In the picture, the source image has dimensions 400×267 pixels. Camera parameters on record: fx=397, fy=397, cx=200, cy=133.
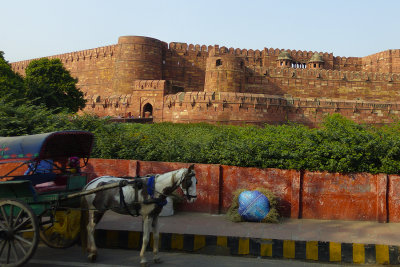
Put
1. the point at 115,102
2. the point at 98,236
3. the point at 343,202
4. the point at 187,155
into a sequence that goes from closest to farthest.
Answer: the point at 98,236
the point at 343,202
the point at 187,155
the point at 115,102

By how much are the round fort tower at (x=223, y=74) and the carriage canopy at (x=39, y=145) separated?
23619mm

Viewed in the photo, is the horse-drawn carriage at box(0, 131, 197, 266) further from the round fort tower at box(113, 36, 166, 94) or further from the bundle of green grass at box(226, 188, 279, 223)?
the round fort tower at box(113, 36, 166, 94)

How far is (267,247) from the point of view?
618cm

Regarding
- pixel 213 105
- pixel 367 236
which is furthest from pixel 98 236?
pixel 213 105

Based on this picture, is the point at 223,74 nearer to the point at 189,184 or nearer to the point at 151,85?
the point at 151,85

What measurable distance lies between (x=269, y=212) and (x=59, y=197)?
3887 mm

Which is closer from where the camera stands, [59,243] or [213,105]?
[59,243]

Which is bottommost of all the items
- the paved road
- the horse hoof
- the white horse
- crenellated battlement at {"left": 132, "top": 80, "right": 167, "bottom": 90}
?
the paved road

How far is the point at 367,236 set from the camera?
264 inches

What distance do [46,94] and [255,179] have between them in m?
20.3

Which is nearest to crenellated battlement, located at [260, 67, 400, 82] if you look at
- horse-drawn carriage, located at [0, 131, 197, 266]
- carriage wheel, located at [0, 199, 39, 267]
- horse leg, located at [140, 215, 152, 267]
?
horse-drawn carriage, located at [0, 131, 197, 266]

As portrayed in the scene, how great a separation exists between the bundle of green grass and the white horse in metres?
2.44

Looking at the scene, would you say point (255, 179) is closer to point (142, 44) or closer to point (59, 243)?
point (59, 243)

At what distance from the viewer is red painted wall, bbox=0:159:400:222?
7.64 metres
